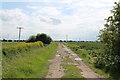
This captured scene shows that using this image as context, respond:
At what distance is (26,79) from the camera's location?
1075 centimetres

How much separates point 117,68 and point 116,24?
8.47 feet

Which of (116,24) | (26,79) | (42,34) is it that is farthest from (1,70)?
(42,34)

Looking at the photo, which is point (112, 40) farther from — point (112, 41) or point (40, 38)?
point (40, 38)

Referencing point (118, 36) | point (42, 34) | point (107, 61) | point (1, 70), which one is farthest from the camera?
point (42, 34)

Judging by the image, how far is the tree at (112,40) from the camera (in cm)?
980

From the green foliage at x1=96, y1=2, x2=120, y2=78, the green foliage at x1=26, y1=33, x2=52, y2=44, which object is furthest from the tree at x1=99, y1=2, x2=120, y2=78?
the green foliage at x1=26, y1=33, x2=52, y2=44

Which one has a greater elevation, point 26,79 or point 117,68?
point 117,68

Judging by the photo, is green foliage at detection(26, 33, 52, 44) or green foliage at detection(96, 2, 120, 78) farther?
green foliage at detection(26, 33, 52, 44)

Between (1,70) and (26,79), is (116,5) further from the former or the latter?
(1,70)

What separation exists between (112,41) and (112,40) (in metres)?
0.06

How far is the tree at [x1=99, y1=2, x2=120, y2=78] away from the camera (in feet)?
32.2

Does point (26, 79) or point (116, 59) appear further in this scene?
point (26, 79)

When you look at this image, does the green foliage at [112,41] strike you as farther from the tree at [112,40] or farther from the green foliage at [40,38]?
the green foliage at [40,38]

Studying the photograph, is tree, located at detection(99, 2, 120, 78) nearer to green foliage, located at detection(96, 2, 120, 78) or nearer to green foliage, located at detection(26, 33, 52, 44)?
green foliage, located at detection(96, 2, 120, 78)
